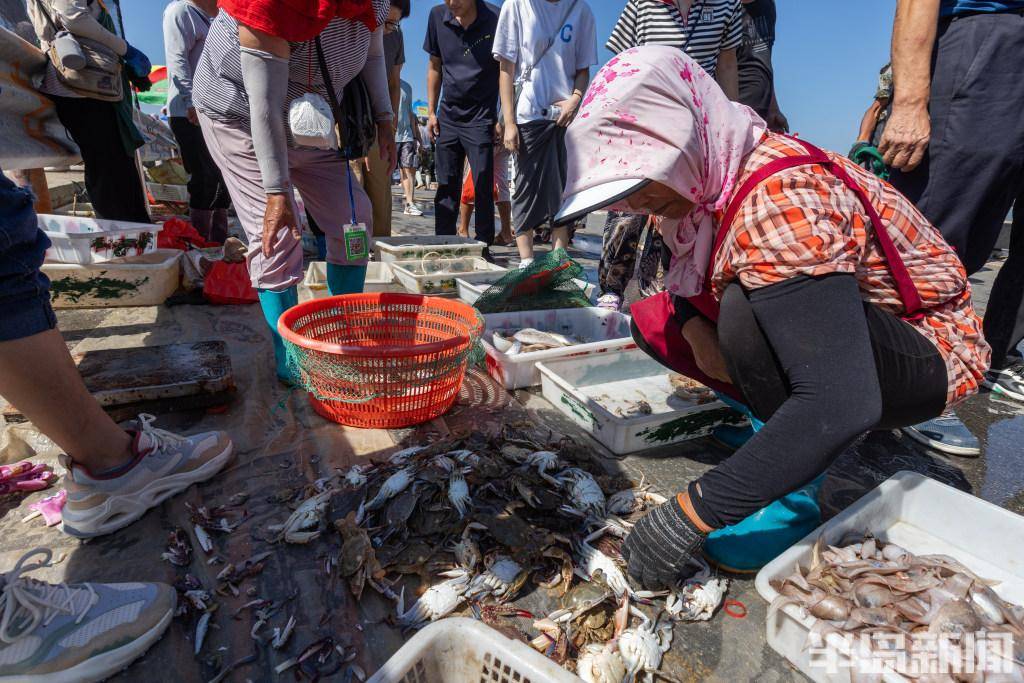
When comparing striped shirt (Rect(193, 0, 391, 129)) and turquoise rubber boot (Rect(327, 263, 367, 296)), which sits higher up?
striped shirt (Rect(193, 0, 391, 129))

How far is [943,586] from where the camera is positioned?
1377 millimetres

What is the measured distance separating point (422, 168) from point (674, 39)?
40.8ft

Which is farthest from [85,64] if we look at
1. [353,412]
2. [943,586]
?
[943,586]

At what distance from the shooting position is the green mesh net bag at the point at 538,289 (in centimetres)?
318

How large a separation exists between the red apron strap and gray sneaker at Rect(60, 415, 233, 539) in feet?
5.81

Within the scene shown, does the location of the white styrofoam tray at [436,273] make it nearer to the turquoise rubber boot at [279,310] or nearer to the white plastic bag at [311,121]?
the turquoise rubber boot at [279,310]

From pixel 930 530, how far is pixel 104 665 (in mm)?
2297

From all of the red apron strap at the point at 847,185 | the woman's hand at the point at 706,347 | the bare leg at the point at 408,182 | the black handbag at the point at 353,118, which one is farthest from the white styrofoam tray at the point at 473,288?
the bare leg at the point at 408,182

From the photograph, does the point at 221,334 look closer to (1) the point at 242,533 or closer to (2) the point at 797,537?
(1) the point at 242,533

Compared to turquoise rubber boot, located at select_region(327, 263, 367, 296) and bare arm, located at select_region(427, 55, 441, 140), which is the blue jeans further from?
bare arm, located at select_region(427, 55, 441, 140)

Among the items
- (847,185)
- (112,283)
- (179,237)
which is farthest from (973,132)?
(179,237)

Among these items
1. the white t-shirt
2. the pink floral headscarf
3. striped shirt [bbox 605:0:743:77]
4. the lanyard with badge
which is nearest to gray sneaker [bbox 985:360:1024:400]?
striped shirt [bbox 605:0:743:77]

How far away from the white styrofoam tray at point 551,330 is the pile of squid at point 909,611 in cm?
141

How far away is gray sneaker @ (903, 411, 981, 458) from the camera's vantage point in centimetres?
238
